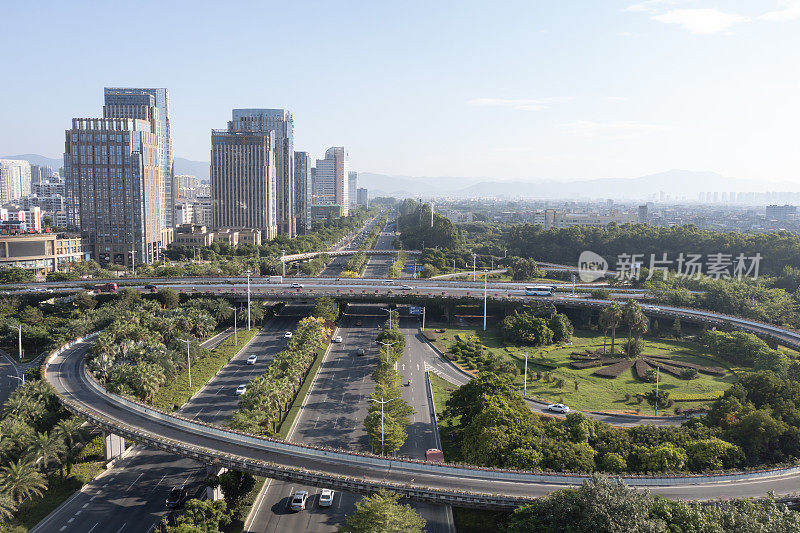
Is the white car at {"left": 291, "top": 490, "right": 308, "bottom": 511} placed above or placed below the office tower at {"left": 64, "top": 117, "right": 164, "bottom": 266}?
below

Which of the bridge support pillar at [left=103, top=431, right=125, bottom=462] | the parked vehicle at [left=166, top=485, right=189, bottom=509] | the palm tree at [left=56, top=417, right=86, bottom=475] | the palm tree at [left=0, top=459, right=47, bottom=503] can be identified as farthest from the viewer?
the bridge support pillar at [left=103, top=431, right=125, bottom=462]

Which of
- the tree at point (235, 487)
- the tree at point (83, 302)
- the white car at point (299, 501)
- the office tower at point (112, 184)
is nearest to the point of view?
the tree at point (235, 487)

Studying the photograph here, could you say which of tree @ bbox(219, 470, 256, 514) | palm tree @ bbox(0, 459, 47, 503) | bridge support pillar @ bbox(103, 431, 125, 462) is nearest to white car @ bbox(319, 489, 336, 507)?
tree @ bbox(219, 470, 256, 514)

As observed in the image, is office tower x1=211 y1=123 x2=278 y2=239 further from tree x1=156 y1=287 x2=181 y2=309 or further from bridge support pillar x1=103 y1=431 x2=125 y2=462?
bridge support pillar x1=103 y1=431 x2=125 y2=462

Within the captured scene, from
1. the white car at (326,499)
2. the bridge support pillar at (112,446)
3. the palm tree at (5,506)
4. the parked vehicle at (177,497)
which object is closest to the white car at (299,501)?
the white car at (326,499)

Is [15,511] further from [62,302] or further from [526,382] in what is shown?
[62,302]

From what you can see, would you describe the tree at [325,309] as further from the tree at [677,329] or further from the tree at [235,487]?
the tree at [677,329]

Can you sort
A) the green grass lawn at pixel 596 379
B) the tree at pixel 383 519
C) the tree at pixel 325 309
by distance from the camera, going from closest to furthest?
the tree at pixel 383 519 → the green grass lawn at pixel 596 379 → the tree at pixel 325 309

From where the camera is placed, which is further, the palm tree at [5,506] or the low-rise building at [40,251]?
the low-rise building at [40,251]
